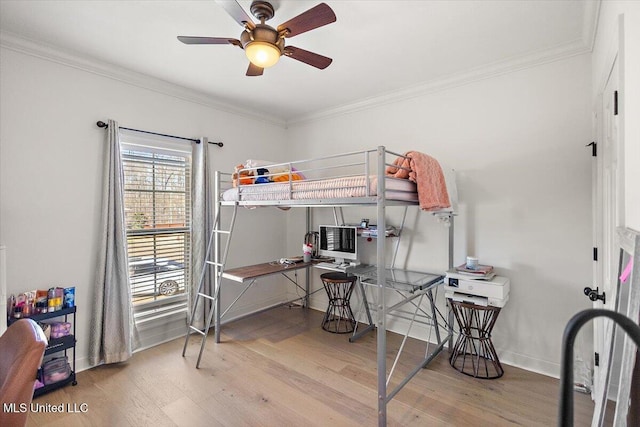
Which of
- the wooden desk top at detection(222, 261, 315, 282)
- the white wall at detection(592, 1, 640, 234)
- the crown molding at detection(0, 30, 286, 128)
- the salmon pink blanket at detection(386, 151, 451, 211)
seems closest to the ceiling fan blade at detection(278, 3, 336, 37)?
the salmon pink blanket at detection(386, 151, 451, 211)

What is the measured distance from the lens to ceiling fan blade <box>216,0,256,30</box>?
151cm

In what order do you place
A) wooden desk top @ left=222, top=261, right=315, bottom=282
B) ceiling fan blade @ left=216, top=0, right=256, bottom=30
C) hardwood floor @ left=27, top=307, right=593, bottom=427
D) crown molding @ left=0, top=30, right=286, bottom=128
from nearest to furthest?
ceiling fan blade @ left=216, top=0, right=256, bottom=30 → hardwood floor @ left=27, top=307, right=593, bottom=427 → crown molding @ left=0, top=30, right=286, bottom=128 → wooden desk top @ left=222, top=261, right=315, bottom=282

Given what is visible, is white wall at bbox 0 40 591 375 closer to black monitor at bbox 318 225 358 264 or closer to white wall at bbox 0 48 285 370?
white wall at bbox 0 48 285 370

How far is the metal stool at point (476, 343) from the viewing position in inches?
98.5

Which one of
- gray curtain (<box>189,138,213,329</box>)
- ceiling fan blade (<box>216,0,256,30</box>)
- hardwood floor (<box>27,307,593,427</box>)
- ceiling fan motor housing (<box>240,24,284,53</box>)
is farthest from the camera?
gray curtain (<box>189,138,213,329</box>)

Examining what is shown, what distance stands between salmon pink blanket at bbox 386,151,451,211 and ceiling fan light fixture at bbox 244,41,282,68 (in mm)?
1031

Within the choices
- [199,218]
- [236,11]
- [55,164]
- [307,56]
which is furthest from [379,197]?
[55,164]

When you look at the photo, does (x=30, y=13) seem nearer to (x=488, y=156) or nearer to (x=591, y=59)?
(x=488, y=156)

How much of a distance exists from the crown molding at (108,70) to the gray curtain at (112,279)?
18.2 inches

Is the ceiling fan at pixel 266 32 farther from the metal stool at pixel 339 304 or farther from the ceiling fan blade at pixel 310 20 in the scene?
the metal stool at pixel 339 304

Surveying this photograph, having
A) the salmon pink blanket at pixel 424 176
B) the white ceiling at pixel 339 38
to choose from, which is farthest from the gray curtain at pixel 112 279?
the salmon pink blanket at pixel 424 176

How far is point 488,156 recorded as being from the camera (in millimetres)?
2797

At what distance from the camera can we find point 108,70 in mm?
2717

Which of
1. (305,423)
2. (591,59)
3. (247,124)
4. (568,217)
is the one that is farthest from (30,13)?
(568,217)
